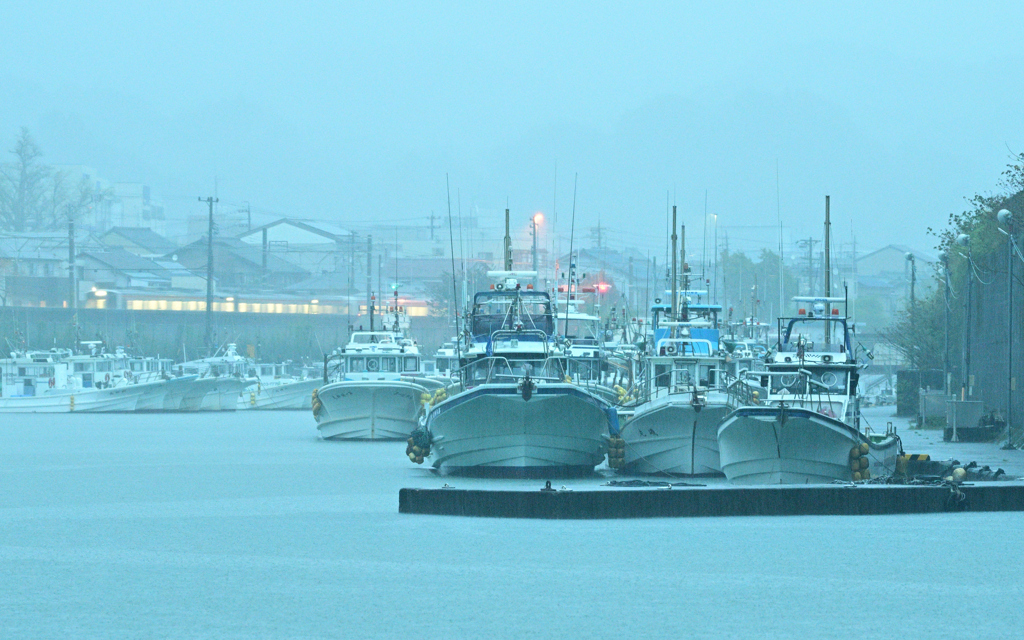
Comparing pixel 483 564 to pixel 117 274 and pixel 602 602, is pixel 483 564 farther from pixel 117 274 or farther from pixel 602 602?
pixel 117 274

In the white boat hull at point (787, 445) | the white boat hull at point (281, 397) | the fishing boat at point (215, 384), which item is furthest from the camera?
the white boat hull at point (281, 397)

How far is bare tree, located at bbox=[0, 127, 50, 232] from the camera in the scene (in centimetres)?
18925

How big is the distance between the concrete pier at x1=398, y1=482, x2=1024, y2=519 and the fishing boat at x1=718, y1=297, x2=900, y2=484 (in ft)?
12.9

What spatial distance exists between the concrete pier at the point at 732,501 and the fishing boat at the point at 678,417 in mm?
7565

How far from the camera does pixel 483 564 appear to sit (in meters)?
20.8

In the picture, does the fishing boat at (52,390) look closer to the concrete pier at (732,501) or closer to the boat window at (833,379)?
the boat window at (833,379)

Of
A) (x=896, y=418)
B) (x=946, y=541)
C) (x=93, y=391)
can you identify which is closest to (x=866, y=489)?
(x=946, y=541)

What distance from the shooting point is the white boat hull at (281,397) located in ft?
299

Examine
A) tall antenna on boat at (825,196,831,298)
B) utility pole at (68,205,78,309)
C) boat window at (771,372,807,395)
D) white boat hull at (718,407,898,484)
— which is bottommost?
white boat hull at (718,407,898,484)

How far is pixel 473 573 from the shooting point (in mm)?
20094

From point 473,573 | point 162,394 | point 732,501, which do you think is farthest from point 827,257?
point 162,394

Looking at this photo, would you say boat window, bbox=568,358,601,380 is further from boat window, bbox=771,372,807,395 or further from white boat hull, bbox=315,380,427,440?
white boat hull, bbox=315,380,427,440


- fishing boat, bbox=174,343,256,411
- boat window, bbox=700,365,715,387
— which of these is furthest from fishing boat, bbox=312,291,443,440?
fishing boat, bbox=174,343,256,411

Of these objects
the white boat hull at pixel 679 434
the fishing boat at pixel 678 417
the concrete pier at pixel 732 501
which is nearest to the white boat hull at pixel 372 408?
the fishing boat at pixel 678 417
